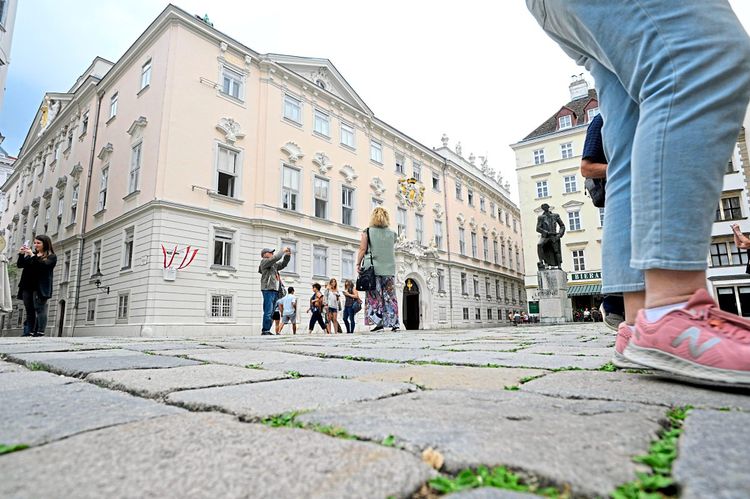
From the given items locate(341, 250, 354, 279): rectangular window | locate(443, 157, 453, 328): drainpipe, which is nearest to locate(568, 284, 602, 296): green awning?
locate(443, 157, 453, 328): drainpipe

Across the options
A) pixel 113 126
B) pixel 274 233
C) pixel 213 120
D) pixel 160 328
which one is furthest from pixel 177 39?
pixel 160 328

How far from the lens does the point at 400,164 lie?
2608 cm

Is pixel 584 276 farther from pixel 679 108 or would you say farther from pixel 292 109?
pixel 679 108

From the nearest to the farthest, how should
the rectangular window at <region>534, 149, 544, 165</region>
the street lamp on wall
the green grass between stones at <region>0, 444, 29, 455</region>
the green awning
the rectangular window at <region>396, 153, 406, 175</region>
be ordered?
the green grass between stones at <region>0, 444, 29, 455</region> → the street lamp on wall → the rectangular window at <region>396, 153, 406, 175</region> → the green awning → the rectangular window at <region>534, 149, 544, 165</region>

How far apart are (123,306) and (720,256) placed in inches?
1246

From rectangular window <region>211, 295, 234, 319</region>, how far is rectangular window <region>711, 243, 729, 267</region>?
27868 mm

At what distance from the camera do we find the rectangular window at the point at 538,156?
34.9 metres

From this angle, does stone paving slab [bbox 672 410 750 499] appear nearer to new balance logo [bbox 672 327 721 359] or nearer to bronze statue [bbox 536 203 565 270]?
new balance logo [bbox 672 327 721 359]

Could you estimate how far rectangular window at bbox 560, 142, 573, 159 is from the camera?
33619 millimetres

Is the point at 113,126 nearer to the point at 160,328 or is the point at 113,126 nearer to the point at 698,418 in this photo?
the point at 160,328

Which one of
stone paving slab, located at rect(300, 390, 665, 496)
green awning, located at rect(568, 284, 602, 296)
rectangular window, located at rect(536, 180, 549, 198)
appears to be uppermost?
rectangular window, located at rect(536, 180, 549, 198)

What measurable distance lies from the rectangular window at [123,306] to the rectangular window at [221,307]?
2644 millimetres

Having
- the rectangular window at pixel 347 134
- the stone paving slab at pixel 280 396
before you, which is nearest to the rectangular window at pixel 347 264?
the rectangular window at pixel 347 134

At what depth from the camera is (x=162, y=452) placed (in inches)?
30.0
